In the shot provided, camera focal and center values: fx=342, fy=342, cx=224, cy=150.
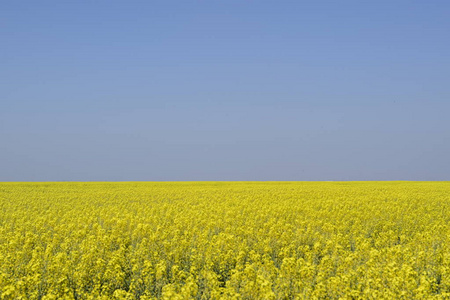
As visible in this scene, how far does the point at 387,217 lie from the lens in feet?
67.8

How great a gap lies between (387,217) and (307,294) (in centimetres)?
1537

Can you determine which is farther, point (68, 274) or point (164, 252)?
point (164, 252)

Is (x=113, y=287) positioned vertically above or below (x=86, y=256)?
below

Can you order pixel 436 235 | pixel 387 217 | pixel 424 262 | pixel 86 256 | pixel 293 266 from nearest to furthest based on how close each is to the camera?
pixel 293 266 → pixel 86 256 → pixel 424 262 → pixel 436 235 → pixel 387 217

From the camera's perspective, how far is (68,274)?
31.2 feet

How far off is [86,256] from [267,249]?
6034 millimetres

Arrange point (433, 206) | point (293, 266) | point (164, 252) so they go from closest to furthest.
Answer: point (293, 266)
point (164, 252)
point (433, 206)

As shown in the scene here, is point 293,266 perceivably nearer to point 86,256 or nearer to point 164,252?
point 164,252

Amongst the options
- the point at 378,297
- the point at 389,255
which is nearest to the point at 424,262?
the point at 389,255

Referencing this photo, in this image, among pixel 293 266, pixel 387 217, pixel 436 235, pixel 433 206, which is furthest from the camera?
pixel 433 206

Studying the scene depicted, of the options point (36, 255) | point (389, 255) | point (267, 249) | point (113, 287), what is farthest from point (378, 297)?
point (36, 255)

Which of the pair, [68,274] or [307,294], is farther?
[68,274]

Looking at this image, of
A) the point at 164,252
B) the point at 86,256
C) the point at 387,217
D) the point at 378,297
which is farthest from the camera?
the point at 387,217

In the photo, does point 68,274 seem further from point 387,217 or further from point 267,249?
point 387,217
